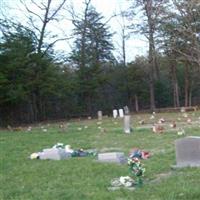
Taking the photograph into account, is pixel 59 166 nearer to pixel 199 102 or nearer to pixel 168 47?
pixel 168 47

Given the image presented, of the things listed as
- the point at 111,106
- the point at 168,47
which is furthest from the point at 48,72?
the point at 168,47

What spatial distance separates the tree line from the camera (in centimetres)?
3192

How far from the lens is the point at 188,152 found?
31.5 feet

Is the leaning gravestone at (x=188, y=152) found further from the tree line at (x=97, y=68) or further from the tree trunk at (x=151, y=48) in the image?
the tree trunk at (x=151, y=48)

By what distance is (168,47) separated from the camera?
41.5 metres

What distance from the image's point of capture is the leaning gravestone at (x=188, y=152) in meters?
9.53

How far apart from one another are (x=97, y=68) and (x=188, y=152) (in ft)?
98.4

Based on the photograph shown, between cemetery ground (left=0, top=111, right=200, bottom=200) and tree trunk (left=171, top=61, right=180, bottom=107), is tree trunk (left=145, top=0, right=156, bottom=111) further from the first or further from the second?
cemetery ground (left=0, top=111, right=200, bottom=200)

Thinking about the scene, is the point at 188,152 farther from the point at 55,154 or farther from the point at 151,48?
the point at 151,48

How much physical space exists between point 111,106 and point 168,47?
6820 millimetres

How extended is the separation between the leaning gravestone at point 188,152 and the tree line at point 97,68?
808 inches

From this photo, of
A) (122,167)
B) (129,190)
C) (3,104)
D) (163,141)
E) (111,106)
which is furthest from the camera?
(111,106)

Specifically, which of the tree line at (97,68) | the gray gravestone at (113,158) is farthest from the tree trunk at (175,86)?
the gray gravestone at (113,158)

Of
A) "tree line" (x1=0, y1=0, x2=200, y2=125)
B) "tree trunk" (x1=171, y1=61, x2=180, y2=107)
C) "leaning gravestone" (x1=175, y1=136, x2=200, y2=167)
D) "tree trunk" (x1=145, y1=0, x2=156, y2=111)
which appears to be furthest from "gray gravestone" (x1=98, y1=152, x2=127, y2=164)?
"tree trunk" (x1=171, y1=61, x2=180, y2=107)
